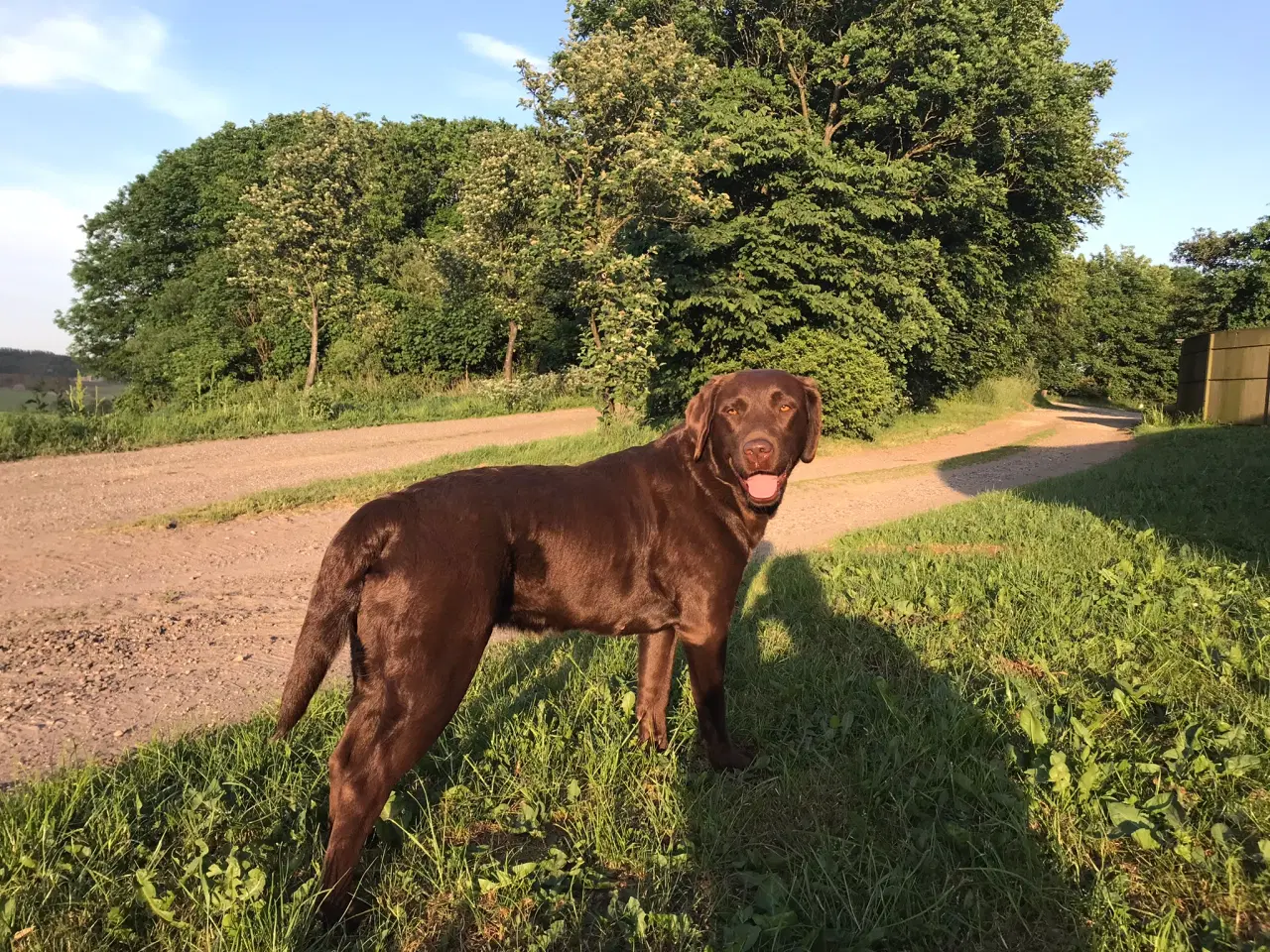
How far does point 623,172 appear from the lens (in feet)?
A: 49.6

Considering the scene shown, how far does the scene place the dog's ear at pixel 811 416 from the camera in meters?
3.53

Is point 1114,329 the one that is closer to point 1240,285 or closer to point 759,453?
point 1240,285

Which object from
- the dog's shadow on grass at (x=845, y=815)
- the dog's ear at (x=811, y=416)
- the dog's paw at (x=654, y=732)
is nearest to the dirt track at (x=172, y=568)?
the dog's shadow on grass at (x=845, y=815)

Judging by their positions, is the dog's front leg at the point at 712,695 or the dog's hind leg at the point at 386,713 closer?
the dog's hind leg at the point at 386,713

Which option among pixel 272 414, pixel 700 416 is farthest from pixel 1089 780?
pixel 272 414

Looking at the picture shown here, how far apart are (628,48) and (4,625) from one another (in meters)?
15.2

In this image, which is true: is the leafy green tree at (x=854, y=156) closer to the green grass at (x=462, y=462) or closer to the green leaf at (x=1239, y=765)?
the green grass at (x=462, y=462)

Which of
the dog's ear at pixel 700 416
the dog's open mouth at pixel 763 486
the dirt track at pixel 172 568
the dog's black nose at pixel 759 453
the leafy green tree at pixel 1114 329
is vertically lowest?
the dirt track at pixel 172 568

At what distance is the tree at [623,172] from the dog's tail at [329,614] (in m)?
13.0

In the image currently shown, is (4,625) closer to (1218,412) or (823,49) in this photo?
(823,49)

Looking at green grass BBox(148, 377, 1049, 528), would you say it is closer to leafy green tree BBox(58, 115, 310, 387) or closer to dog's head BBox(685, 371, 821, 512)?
dog's head BBox(685, 371, 821, 512)

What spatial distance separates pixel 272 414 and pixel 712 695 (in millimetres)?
15102

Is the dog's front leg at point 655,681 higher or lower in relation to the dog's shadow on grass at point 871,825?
higher

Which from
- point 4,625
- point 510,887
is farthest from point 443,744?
point 4,625
